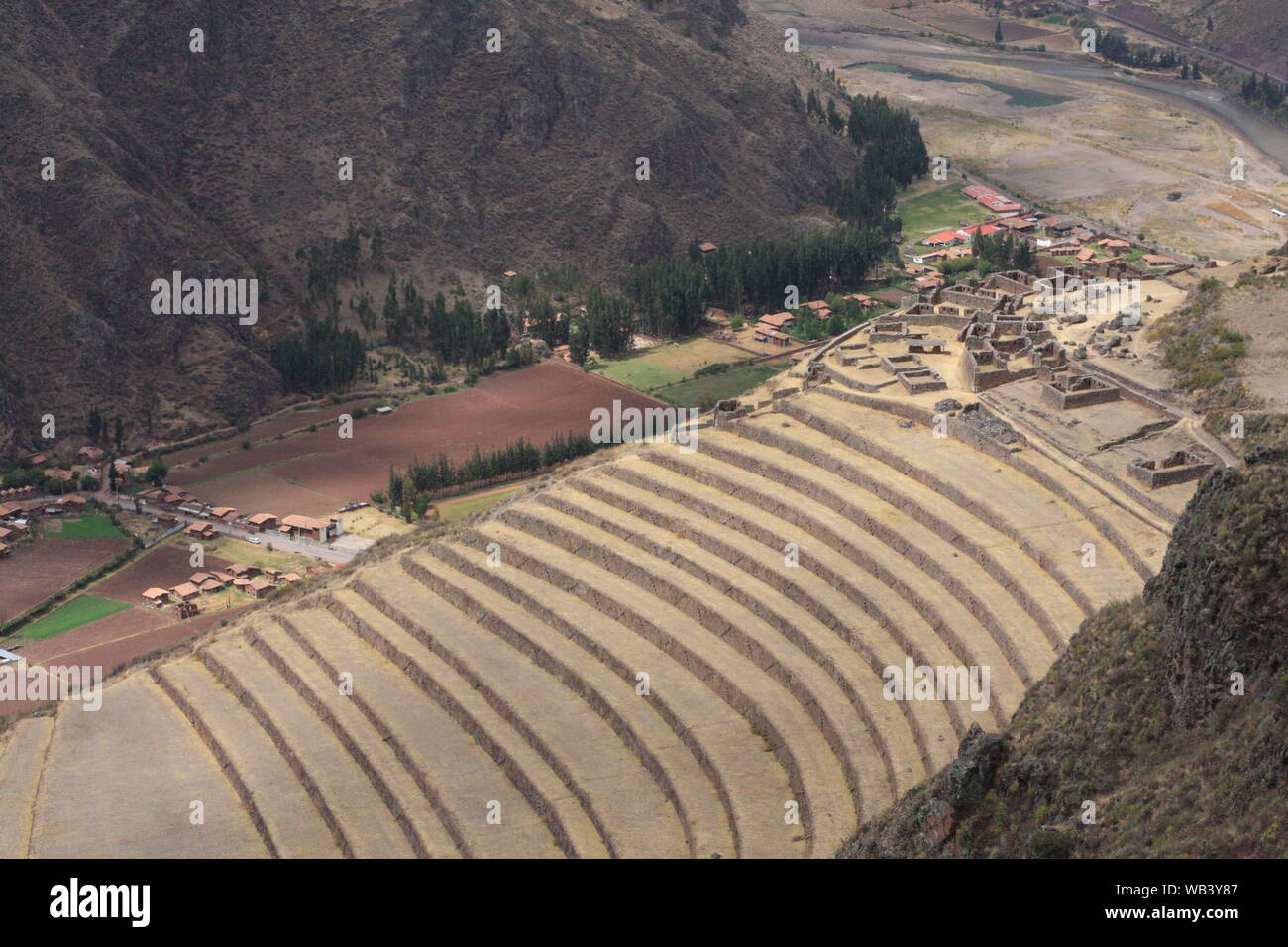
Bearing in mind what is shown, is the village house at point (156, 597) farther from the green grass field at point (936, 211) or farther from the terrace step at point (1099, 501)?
the green grass field at point (936, 211)

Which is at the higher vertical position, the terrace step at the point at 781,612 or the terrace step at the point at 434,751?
the terrace step at the point at 781,612

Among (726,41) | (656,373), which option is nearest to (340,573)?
(656,373)

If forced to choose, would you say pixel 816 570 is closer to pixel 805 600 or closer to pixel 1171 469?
pixel 805 600

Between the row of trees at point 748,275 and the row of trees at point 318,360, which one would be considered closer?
the row of trees at point 318,360

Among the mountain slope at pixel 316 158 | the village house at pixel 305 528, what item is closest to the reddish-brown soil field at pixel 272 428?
the mountain slope at pixel 316 158

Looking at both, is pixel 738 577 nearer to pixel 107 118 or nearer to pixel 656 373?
pixel 656 373
